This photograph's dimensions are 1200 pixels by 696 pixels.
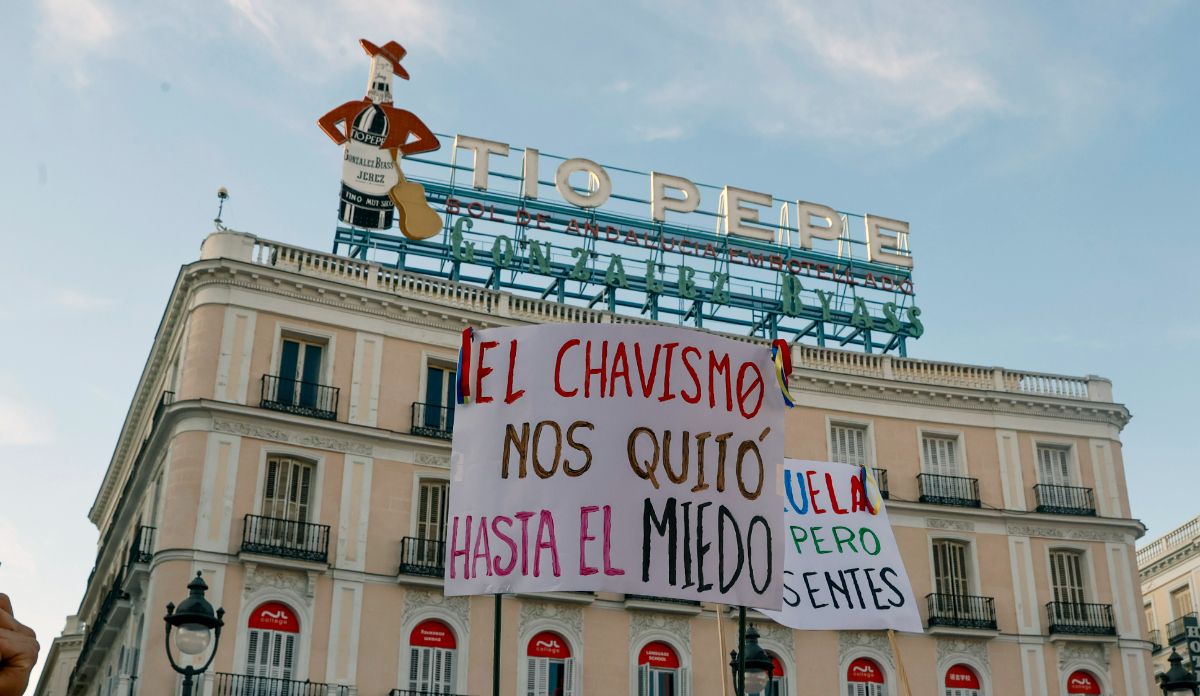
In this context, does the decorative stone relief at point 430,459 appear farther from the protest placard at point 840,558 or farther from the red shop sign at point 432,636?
the protest placard at point 840,558

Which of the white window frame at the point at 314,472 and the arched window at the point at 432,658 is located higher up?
the white window frame at the point at 314,472

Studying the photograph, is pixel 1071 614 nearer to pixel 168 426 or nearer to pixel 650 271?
pixel 650 271

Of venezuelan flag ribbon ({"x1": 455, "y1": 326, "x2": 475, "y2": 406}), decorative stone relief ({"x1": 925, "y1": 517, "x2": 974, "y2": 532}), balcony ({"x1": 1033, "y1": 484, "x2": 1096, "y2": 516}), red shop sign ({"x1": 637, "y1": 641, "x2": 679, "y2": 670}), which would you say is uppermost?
balcony ({"x1": 1033, "y1": 484, "x2": 1096, "y2": 516})

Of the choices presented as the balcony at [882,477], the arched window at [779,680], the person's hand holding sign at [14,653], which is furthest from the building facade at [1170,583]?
the person's hand holding sign at [14,653]

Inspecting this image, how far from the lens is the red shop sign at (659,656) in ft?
116

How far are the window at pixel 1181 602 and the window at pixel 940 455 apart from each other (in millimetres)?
17629

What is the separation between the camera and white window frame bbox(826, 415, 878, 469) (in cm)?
3944

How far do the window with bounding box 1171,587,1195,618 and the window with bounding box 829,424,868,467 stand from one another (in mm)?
20171

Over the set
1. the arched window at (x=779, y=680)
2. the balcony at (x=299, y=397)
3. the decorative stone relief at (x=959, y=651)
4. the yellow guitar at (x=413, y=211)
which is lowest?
the arched window at (x=779, y=680)

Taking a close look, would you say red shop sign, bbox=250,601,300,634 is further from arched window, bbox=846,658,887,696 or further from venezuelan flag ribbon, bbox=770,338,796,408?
venezuelan flag ribbon, bbox=770,338,796,408

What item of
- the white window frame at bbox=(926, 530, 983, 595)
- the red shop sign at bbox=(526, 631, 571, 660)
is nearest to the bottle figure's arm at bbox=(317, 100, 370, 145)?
the red shop sign at bbox=(526, 631, 571, 660)

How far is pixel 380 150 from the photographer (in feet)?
132

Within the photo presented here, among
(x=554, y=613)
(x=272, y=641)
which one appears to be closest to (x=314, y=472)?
(x=272, y=641)

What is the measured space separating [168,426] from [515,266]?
39.0 ft
